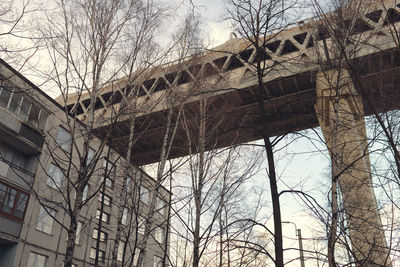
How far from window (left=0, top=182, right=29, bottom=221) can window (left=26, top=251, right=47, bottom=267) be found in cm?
213

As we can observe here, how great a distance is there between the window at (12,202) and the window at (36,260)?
7.00ft

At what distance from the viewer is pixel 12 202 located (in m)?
17.2

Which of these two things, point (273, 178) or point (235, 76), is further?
point (235, 76)

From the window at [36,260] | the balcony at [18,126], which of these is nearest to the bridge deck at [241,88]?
the balcony at [18,126]

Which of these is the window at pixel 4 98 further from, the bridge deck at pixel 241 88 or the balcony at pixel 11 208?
the bridge deck at pixel 241 88

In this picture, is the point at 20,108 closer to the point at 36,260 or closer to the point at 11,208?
the point at 11,208

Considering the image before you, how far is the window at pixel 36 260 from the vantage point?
17.6 metres

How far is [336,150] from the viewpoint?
900 cm

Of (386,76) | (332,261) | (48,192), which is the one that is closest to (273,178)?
(332,261)

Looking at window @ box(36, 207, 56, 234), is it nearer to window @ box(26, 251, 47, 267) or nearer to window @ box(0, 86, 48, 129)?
window @ box(26, 251, 47, 267)

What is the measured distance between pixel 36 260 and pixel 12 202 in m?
3.49

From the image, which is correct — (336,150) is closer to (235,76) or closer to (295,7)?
(295,7)

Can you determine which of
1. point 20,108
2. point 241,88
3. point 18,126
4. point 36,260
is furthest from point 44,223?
point 241,88

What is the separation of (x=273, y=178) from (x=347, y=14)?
494 cm
